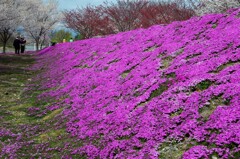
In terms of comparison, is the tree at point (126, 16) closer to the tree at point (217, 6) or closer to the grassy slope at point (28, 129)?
the tree at point (217, 6)

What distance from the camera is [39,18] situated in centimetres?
7394

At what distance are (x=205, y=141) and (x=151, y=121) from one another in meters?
2.25

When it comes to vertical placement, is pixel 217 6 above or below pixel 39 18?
below

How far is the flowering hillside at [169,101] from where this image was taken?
7.63 m

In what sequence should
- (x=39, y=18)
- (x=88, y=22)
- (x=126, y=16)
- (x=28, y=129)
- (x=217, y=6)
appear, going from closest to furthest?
(x=28, y=129), (x=217, y=6), (x=126, y=16), (x=88, y=22), (x=39, y=18)

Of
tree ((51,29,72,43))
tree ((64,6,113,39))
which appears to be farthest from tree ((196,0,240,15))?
tree ((51,29,72,43))

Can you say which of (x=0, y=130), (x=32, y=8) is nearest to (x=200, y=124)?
(x=0, y=130)

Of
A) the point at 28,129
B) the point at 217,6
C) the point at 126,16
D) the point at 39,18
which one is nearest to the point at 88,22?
the point at 126,16

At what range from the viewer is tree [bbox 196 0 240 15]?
24.3 metres

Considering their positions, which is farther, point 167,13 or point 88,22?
point 88,22

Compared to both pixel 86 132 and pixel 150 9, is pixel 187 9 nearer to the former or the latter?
pixel 150 9

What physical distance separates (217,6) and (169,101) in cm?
1955

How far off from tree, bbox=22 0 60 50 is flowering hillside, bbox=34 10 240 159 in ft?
183

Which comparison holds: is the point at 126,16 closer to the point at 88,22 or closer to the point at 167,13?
the point at 167,13
